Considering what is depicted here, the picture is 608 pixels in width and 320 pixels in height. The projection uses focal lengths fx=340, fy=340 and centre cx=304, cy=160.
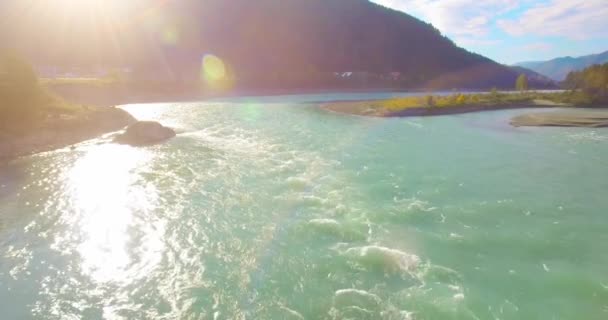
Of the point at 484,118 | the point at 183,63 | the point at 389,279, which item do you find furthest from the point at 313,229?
the point at 183,63

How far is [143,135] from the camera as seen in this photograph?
3678 centimetres

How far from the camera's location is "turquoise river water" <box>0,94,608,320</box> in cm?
1097

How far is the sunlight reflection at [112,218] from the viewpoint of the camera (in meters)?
13.5

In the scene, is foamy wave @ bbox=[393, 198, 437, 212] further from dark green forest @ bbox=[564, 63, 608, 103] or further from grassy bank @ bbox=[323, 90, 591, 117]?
dark green forest @ bbox=[564, 63, 608, 103]

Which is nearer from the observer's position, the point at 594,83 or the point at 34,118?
the point at 34,118

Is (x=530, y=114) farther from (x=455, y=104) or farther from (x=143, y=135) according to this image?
(x=143, y=135)

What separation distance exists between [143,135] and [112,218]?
2114 centimetres

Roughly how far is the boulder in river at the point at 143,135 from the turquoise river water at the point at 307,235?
218 inches

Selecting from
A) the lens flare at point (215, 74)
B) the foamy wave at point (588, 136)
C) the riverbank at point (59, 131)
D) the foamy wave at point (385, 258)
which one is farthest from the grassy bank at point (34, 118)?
the lens flare at point (215, 74)

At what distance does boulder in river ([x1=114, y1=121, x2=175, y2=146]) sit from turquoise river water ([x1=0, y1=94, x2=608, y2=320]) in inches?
218

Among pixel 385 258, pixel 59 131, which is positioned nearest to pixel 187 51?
pixel 59 131

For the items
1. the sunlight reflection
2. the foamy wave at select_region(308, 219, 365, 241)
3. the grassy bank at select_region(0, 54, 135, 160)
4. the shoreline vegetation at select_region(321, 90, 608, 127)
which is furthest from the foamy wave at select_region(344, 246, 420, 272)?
the shoreline vegetation at select_region(321, 90, 608, 127)

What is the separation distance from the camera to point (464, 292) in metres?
11.2

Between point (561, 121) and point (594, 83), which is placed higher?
point (594, 83)
